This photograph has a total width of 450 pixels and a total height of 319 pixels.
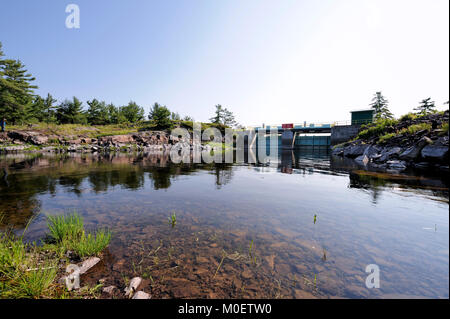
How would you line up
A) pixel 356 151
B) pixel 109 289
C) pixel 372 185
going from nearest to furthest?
pixel 109 289 < pixel 372 185 < pixel 356 151

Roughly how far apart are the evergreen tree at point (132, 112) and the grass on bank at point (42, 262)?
274 ft

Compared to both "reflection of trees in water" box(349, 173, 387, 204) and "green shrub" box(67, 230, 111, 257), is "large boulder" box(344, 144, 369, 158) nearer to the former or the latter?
"reflection of trees in water" box(349, 173, 387, 204)

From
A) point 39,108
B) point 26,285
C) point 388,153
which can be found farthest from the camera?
point 39,108

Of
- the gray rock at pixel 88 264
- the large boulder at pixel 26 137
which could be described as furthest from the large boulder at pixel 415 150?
the large boulder at pixel 26 137

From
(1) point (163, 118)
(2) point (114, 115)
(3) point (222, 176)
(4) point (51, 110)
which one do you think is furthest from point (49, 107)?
(3) point (222, 176)

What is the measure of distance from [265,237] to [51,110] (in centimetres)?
9762

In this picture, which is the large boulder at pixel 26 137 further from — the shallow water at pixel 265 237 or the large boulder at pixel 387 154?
the large boulder at pixel 387 154

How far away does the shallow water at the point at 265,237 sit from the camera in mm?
3586

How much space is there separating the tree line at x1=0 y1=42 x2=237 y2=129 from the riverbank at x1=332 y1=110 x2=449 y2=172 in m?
61.8

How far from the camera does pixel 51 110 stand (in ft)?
236

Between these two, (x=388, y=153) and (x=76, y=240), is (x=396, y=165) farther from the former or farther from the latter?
(x=76, y=240)

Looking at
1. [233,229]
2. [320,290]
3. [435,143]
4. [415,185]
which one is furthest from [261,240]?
[435,143]

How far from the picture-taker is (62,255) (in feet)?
13.7
